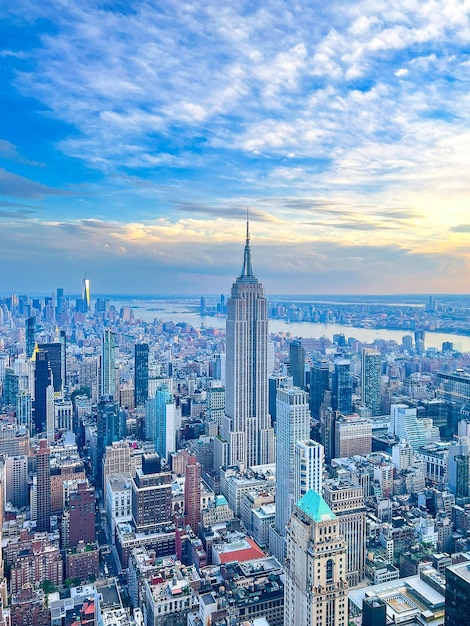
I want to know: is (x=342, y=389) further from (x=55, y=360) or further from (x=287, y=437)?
(x=55, y=360)

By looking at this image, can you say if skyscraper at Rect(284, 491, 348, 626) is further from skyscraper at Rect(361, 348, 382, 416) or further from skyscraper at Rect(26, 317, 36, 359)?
skyscraper at Rect(26, 317, 36, 359)

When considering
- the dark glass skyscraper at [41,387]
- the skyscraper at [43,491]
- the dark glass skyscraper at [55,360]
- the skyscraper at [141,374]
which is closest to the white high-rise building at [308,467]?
the skyscraper at [43,491]

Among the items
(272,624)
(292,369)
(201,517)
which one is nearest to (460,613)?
(272,624)

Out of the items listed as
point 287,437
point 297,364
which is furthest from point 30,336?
point 287,437

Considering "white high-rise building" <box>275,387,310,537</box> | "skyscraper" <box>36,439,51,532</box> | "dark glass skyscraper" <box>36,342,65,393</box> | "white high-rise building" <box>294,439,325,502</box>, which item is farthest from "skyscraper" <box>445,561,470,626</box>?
"dark glass skyscraper" <box>36,342,65,393</box>

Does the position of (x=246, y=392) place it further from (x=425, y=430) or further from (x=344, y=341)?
(x=344, y=341)

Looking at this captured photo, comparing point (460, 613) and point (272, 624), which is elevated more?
point (460, 613)
